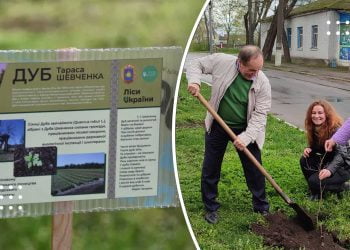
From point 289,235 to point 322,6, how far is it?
3.45 feet

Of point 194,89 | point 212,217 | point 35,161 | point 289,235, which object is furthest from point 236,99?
point 35,161

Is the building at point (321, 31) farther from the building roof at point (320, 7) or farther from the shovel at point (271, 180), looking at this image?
the shovel at point (271, 180)

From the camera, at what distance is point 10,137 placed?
272 centimetres

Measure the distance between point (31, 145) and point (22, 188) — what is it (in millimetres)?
203

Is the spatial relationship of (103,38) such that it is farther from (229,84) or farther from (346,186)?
(346,186)

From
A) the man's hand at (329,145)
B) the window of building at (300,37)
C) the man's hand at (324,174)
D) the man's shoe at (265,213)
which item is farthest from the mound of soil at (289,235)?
the window of building at (300,37)

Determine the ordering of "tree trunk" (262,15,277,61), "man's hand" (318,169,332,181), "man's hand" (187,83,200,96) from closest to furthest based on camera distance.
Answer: "man's hand" (187,83,200,96)
"tree trunk" (262,15,277,61)
"man's hand" (318,169,332,181)

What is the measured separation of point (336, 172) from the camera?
2.89m

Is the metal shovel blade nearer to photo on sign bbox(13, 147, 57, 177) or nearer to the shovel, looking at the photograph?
the shovel

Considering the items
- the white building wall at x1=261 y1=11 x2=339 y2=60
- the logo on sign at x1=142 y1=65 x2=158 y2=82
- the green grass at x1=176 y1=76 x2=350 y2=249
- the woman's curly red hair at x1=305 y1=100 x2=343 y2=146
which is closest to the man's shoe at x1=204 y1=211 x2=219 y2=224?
the green grass at x1=176 y1=76 x2=350 y2=249

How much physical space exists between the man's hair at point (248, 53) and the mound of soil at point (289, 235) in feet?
2.41

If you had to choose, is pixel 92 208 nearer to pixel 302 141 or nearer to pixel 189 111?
pixel 189 111

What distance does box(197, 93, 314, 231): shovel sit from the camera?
2.71m

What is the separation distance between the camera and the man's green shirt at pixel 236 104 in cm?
271
